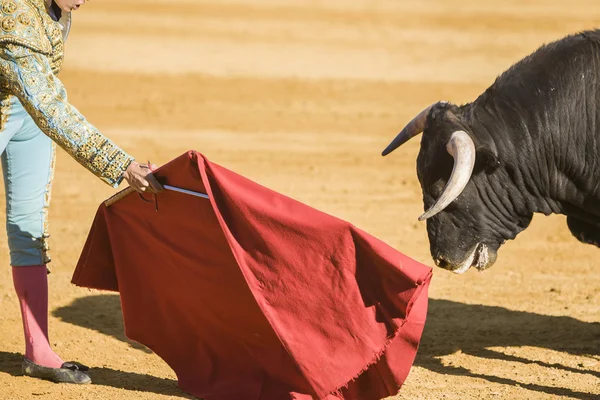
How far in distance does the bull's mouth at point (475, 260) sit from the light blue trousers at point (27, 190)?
6.66ft

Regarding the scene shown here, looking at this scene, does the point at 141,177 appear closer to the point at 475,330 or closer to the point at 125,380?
the point at 125,380

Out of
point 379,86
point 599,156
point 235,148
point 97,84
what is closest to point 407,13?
point 379,86

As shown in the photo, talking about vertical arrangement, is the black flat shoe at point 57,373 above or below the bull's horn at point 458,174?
below

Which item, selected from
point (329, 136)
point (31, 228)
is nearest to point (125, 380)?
point (31, 228)

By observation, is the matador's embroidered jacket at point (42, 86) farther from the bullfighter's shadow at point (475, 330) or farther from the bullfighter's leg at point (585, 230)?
the bullfighter's leg at point (585, 230)

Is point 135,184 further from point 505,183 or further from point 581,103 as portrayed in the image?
point 581,103

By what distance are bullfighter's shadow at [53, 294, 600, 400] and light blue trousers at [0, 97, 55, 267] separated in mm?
1169

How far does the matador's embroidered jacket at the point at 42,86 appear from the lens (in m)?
4.46

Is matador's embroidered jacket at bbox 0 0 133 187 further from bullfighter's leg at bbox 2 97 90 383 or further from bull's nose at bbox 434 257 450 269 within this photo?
bull's nose at bbox 434 257 450 269

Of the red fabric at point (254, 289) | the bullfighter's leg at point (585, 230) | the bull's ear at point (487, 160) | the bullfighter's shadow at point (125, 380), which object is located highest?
the bull's ear at point (487, 160)

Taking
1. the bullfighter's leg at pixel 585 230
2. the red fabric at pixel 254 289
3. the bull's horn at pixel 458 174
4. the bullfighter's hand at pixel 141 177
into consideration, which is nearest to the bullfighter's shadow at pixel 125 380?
the red fabric at pixel 254 289

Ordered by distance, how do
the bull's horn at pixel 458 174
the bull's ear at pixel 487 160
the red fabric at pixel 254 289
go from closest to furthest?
the red fabric at pixel 254 289 → the bull's horn at pixel 458 174 → the bull's ear at pixel 487 160

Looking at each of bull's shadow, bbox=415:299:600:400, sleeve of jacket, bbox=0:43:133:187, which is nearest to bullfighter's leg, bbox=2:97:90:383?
sleeve of jacket, bbox=0:43:133:187

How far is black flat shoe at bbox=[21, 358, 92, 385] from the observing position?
203 inches
